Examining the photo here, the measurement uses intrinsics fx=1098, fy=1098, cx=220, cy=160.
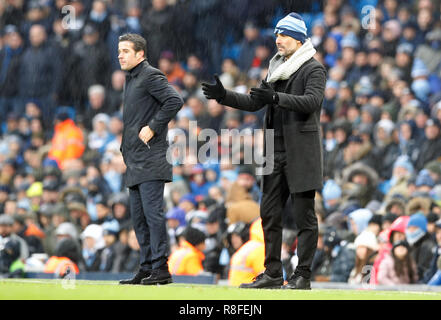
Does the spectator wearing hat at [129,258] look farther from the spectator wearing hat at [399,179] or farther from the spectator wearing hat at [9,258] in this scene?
the spectator wearing hat at [399,179]

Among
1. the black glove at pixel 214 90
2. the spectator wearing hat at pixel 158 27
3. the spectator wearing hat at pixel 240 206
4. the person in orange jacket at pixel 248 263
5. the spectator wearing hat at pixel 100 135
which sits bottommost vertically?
the person in orange jacket at pixel 248 263

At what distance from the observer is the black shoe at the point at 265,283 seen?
8.26 meters

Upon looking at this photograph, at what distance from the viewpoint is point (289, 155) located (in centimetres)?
Answer: 820

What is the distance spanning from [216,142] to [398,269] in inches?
218

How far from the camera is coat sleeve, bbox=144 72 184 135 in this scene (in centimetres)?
860

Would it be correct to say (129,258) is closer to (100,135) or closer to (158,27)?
(100,135)

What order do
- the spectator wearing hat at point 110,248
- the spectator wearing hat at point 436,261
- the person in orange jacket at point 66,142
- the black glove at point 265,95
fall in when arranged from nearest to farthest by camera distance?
the black glove at point 265,95 → the spectator wearing hat at point 436,261 → the spectator wearing hat at point 110,248 → the person in orange jacket at point 66,142

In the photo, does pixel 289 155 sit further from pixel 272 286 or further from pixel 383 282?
pixel 383 282

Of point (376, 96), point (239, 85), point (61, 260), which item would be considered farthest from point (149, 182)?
point (239, 85)

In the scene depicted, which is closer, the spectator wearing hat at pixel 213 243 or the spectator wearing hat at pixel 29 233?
the spectator wearing hat at pixel 213 243

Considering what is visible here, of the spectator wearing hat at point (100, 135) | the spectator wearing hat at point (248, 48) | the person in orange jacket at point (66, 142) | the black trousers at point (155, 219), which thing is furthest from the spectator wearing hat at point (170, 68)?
the black trousers at point (155, 219)

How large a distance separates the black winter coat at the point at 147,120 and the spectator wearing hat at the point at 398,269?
12.0 ft

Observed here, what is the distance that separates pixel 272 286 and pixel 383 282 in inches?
136

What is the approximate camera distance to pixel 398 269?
1153 cm
